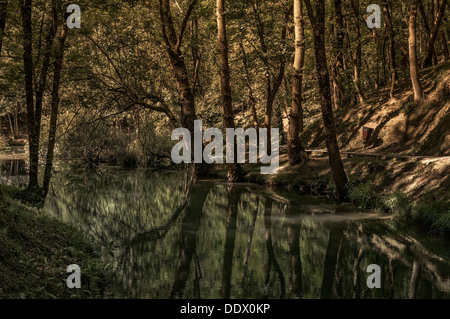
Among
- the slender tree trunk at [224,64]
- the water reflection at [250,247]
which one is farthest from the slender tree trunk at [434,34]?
the water reflection at [250,247]

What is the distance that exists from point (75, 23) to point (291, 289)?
11.6 metres

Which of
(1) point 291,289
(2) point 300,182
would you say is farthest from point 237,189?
(1) point 291,289

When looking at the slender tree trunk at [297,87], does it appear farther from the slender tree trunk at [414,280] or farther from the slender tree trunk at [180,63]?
the slender tree trunk at [414,280]

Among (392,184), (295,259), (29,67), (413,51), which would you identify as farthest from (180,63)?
(295,259)

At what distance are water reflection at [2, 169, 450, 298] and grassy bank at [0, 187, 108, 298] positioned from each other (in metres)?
0.43

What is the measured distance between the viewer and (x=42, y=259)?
8328 millimetres

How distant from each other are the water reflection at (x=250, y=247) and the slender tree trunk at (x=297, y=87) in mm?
3572

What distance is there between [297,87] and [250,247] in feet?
44.2

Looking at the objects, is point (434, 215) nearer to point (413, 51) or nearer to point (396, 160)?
point (396, 160)

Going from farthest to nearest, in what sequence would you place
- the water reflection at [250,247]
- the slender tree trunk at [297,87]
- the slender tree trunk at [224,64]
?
the slender tree trunk at [224,64]
the slender tree trunk at [297,87]
the water reflection at [250,247]

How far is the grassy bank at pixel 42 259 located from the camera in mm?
7028

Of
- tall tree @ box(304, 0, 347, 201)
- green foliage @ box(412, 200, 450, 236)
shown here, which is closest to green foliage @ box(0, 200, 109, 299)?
green foliage @ box(412, 200, 450, 236)
